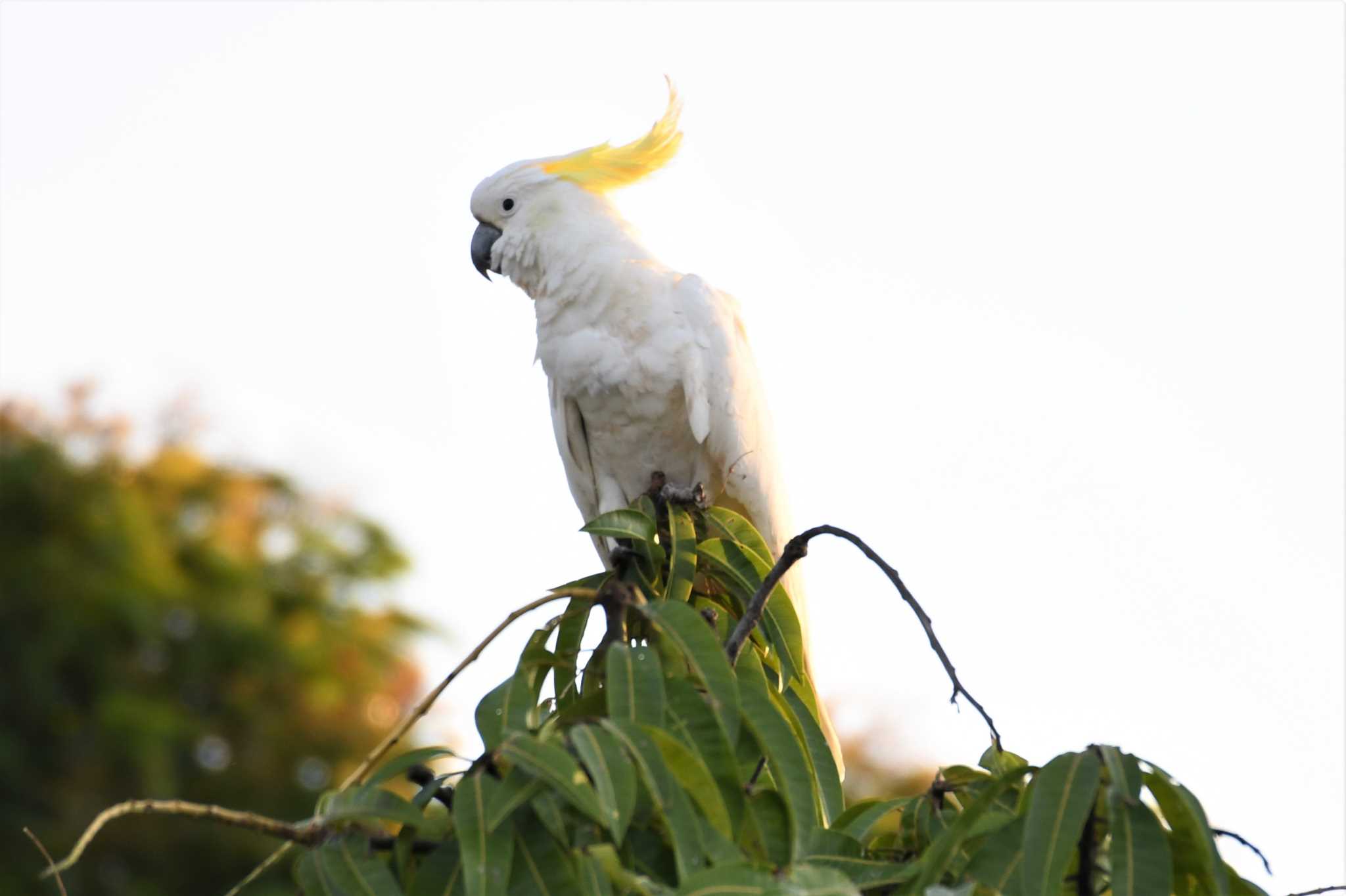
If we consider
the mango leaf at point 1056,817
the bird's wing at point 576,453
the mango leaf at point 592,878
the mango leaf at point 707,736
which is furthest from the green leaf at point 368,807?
the bird's wing at point 576,453

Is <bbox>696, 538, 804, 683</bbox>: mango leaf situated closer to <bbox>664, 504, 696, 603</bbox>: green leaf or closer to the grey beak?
<bbox>664, 504, 696, 603</bbox>: green leaf

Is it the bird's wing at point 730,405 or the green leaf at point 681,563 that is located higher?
the bird's wing at point 730,405

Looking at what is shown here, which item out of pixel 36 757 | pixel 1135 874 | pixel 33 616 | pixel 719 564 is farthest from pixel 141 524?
pixel 1135 874

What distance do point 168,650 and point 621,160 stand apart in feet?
26.5

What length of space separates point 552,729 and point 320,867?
1.07 ft

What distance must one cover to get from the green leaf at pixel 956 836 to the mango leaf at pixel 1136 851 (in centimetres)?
9

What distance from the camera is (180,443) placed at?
1146cm

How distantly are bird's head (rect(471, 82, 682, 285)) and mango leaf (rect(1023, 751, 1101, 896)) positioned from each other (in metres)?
1.97

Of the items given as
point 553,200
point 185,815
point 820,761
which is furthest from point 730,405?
point 185,815

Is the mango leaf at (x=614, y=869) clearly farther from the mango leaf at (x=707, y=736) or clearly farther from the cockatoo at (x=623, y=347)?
the cockatoo at (x=623, y=347)

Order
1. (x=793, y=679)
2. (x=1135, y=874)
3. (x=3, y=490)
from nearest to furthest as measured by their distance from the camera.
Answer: (x=1135, y=874) → (x=793, y=679) → (x=3, y=490)

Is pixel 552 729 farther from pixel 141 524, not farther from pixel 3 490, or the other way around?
pixel 3 490

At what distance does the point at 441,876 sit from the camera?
1.72 metres

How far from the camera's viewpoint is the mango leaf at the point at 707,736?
1.78 m
